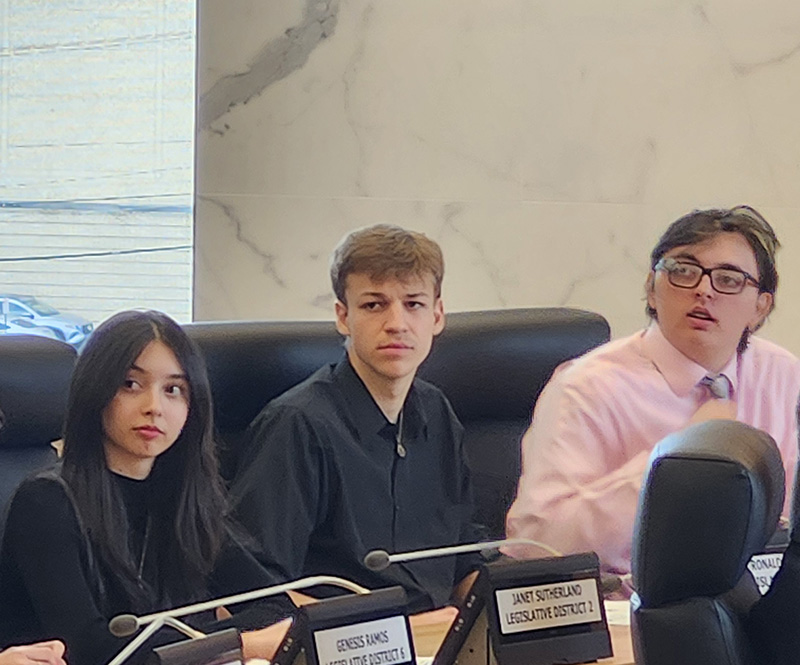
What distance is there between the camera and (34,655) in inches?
55.1

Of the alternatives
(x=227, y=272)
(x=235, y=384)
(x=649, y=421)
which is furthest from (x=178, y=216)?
(x=649, y=421)

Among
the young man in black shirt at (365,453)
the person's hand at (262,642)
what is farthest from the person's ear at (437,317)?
the person's hand at (262,642)

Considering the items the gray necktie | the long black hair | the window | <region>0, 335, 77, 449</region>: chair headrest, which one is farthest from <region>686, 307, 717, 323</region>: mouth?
the window

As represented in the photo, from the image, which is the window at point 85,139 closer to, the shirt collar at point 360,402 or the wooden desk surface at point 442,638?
the shirt collar at point 360,402

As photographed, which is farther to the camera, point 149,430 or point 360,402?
point 360,402

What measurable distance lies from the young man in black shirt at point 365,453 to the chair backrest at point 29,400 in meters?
0.31

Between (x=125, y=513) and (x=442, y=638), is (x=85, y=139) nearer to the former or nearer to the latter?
(x=125, y=513)

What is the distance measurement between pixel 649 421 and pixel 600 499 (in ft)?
0.76

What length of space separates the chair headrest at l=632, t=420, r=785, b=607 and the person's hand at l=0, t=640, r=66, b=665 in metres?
0.76

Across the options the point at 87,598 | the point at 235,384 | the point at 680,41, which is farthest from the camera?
the point at 680,41

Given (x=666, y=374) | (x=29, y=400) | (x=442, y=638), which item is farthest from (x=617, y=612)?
(x=29, y=400)

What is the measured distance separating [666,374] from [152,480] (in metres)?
→ 0.85

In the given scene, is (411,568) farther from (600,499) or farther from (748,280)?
(748,280)

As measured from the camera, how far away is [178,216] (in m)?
3.11
